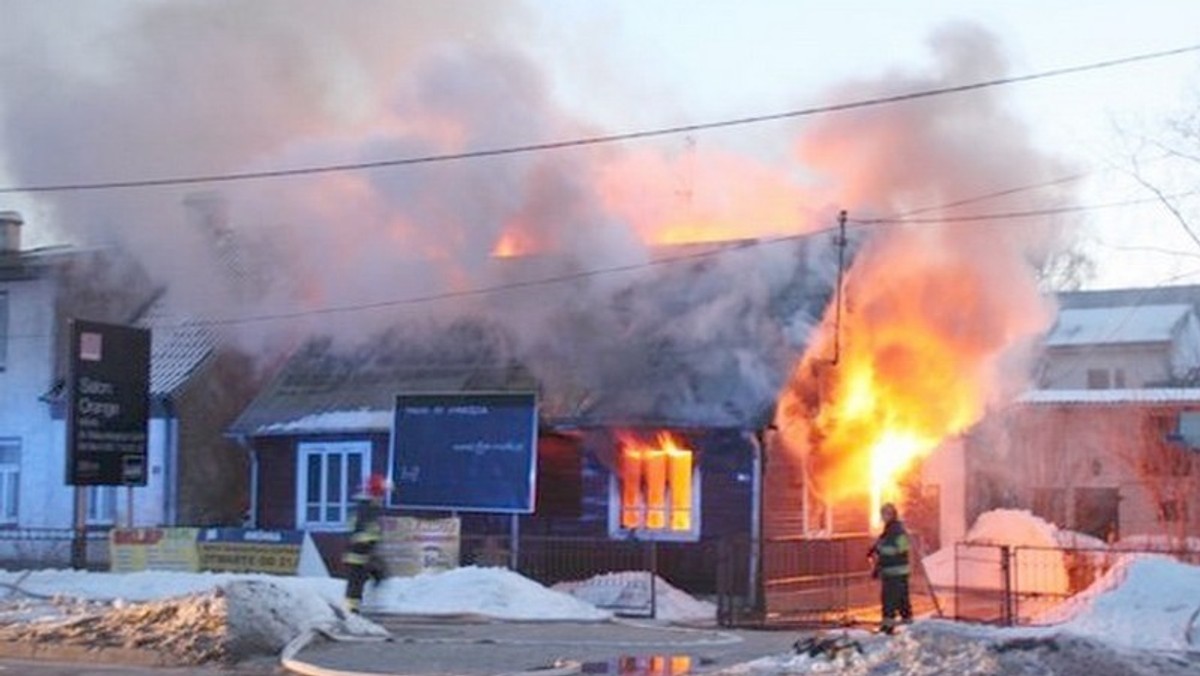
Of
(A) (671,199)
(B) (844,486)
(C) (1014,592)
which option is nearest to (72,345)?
(A) (671,199)

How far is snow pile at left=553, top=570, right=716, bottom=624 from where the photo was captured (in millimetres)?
20859

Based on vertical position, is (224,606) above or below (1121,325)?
below

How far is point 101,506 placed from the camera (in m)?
29.4

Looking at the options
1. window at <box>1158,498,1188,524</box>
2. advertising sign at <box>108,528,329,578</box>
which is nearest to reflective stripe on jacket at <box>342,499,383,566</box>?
advertising sign at <box>108,528,329,578</box>

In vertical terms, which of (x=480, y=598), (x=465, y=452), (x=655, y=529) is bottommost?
(x=480, y=598)

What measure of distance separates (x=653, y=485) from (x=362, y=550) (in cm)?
665

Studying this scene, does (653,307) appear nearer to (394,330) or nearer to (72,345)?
(394,330)

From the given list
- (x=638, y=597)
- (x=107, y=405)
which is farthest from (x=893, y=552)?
(x=107, y=405)

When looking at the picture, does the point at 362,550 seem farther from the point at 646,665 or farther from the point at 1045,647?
the point at 1045,647

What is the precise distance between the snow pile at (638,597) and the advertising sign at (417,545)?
66.3 inches

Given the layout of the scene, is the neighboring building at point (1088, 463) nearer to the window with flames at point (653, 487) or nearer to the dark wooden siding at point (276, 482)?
the window with flames at point (653, 487)

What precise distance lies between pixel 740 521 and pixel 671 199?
556 cm

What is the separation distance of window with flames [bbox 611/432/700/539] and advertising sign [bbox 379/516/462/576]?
111 inches

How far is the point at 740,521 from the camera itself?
2242cm
